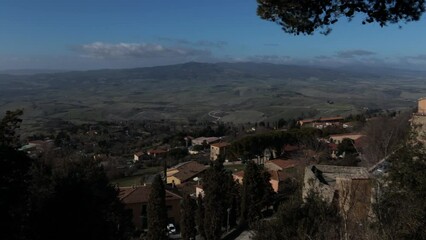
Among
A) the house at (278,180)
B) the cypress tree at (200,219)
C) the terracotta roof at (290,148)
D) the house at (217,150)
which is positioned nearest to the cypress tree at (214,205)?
the cypress tree at (200,219)

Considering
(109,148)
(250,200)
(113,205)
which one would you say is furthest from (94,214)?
(109,148)

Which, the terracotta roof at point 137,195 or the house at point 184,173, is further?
the house at point 184,173

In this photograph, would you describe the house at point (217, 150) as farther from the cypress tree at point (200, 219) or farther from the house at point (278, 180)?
the cypress tree at point (200, 219)

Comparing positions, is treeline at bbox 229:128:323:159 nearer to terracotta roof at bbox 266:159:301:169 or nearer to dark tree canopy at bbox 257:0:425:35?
terracotta roof at bbox 266:159:301:169

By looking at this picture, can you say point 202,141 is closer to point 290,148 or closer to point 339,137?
point 290,148

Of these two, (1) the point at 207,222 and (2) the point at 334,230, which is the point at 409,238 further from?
(1) the point at 207,222
